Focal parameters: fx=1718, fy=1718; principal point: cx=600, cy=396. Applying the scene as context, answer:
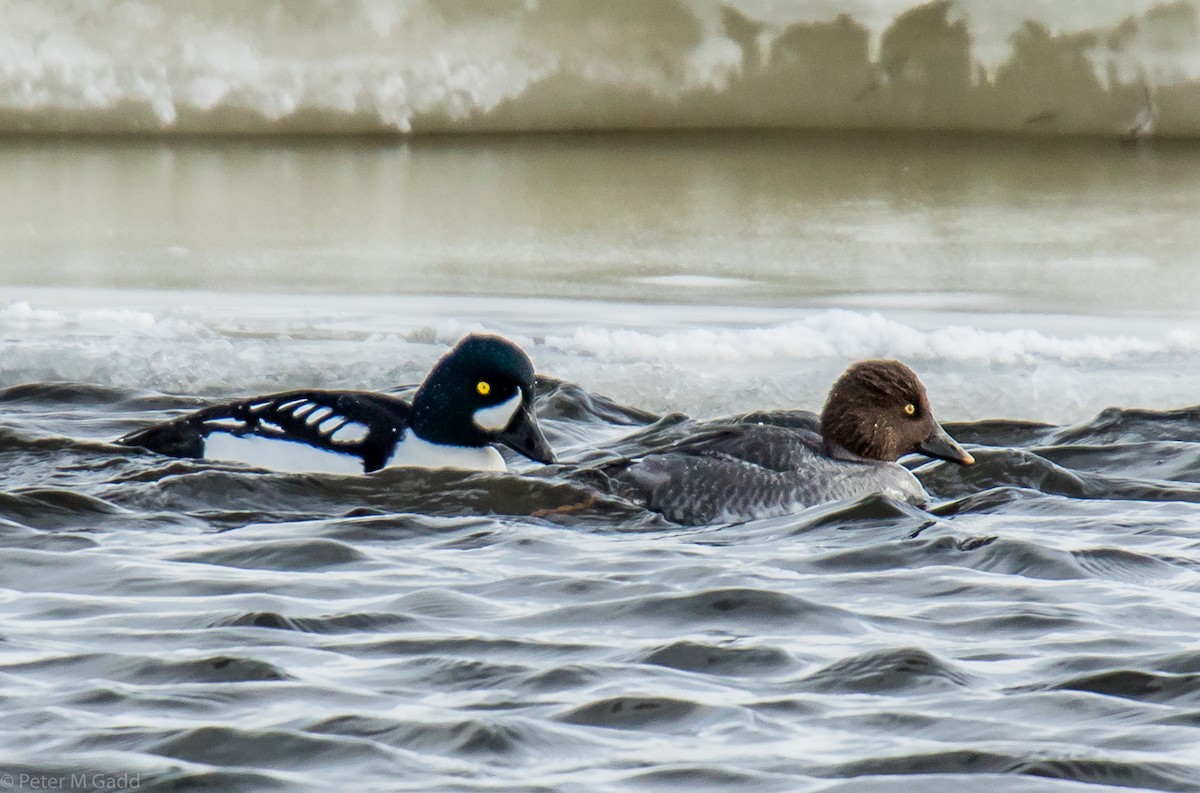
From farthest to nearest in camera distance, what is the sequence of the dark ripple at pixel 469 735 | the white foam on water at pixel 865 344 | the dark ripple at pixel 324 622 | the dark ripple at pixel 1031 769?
the white foam on water at pixel 865 344 < the dark ripple at pixel 324 622 < the dark ripple at pixel 469 735 < the dark ripple at pixel 1031 769

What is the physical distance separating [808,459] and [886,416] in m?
0.34

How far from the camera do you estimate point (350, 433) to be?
18.1 ft

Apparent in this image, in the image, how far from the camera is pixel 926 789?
2.71 meters

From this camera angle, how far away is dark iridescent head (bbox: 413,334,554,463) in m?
5.60

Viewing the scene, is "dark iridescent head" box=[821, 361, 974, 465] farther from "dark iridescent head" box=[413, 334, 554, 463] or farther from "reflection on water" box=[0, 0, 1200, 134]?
"reflection on water" box=[0, 0, 1200, 134]

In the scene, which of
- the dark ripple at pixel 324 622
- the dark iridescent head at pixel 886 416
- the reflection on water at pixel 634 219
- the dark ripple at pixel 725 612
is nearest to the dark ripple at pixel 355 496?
the dark iridescent head at pixel 886 416

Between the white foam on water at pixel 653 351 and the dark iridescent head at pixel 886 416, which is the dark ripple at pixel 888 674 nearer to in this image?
the dark iridescent head at pixel 886 416

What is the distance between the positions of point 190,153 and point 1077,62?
3.84 metres

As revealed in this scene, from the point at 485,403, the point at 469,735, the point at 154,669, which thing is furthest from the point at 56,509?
the point at 469,735

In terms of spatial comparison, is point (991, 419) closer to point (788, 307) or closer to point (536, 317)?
point (788, 307)

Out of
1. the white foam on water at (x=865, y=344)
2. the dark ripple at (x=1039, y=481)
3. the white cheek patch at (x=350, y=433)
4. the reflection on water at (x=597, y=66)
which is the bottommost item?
the dark ripple at (x=1039, y=481)

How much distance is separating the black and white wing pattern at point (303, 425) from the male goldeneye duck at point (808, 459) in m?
0.84

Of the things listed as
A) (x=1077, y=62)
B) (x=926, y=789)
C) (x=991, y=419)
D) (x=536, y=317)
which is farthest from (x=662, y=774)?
(x=1077, y=62)

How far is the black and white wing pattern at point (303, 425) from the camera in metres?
5.44
